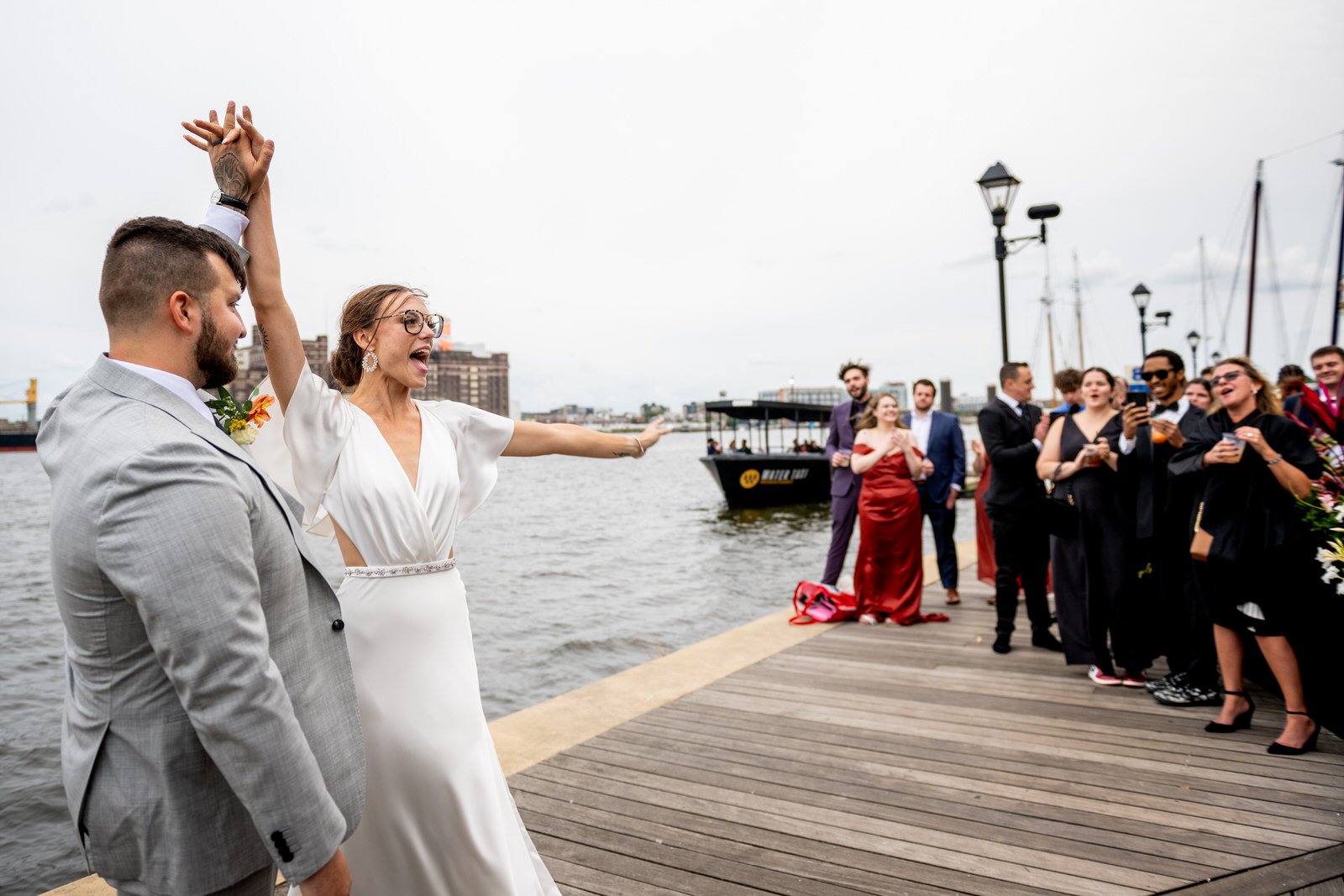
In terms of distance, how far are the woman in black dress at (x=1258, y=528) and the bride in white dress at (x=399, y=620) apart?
153 inches

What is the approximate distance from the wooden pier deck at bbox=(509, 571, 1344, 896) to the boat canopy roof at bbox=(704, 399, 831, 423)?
73.5 feet

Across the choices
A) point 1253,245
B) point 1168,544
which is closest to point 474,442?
point 1168,544

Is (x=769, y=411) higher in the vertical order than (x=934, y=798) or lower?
higher

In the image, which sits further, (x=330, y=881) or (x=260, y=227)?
(x=260, y=227)

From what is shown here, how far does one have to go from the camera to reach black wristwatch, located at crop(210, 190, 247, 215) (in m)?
1.95

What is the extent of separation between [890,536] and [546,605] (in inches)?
321

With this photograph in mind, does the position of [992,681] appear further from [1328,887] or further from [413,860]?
[413,860]

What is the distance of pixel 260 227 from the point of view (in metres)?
2.07

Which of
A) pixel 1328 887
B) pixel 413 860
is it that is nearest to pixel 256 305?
pixel 413 860

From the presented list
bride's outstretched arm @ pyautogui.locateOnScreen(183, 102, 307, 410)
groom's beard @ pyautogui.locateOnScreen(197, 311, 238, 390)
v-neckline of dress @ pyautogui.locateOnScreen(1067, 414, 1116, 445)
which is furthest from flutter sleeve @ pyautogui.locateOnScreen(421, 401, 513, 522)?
v-neckline of dress @ pyautogui.locateOnScreen(1067, 414, 1116, 445)

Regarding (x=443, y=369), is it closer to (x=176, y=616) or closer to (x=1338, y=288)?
(x=176, y=616)

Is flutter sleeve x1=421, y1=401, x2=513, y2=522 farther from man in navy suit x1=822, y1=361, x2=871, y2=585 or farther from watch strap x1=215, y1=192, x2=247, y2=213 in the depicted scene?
man in navy suit x1=822, y1=361, x2=871, y2=585

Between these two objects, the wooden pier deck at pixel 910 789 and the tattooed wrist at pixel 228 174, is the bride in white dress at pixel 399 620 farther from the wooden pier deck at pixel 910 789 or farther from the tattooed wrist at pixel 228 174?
the wooden pier deck at pixel 910 789

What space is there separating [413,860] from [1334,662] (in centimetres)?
449
